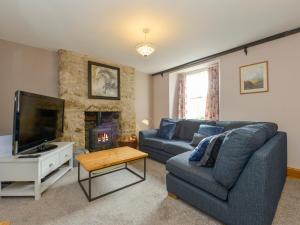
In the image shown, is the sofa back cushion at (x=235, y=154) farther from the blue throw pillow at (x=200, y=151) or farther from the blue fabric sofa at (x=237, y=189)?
the blue throw pillow at (x=200, y=151)

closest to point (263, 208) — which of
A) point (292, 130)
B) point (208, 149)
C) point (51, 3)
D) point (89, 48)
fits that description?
point (208, 149)

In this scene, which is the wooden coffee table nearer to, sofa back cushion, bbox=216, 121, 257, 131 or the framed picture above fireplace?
sofa back cushion, bbox=216, 121, 257, 131

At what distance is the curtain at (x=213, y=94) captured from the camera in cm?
387

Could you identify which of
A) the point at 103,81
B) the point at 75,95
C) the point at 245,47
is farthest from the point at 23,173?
the point at 245,47

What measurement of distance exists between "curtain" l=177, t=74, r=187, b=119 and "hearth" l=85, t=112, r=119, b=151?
76.5 inches

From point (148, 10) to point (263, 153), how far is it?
211 centimetres

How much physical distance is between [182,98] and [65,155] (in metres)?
3.48

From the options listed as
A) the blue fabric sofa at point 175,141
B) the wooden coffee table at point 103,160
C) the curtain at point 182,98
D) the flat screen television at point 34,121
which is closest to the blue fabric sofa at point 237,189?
the wooden coffee table at point 103,160

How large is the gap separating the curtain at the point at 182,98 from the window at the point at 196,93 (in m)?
0.09

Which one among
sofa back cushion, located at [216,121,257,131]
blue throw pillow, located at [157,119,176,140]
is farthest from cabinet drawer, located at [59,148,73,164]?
sofa back cushion, located at [216,121,257,131]

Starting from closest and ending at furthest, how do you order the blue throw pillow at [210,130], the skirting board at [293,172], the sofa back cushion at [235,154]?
the sofa back cushion at [235,154] → the skirting board at [293,172] → the blue throw pillow at [210,130]

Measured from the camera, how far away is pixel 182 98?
4.79 metres

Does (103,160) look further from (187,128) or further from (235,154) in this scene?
(187,128)

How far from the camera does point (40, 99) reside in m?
2.30
